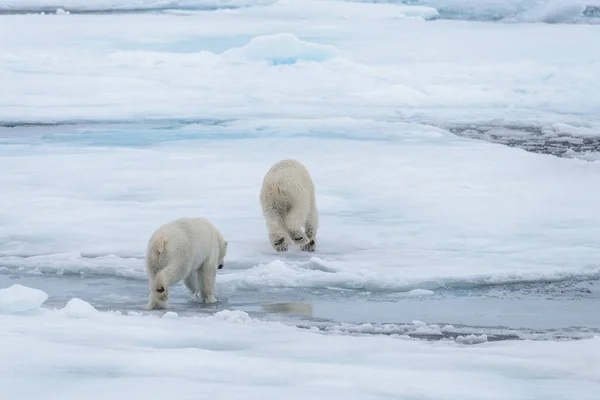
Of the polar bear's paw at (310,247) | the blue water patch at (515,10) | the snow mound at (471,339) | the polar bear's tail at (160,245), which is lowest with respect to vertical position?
the polar bear's paw at (310,247)

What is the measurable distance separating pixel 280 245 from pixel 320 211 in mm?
1246

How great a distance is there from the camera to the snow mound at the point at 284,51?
16.3 meters

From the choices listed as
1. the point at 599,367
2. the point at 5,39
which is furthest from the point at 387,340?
the point at 5,39

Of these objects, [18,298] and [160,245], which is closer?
[18,298]

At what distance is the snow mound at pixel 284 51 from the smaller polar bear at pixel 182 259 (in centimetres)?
1161

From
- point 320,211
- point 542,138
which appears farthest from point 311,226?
point 542,138

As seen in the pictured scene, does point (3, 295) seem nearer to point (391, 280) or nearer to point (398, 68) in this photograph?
point (391, 280)

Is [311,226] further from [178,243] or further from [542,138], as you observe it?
[542,138]

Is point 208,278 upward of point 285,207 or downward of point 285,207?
downward

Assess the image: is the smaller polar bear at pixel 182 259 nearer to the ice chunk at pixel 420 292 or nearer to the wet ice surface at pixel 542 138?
the ice chunk at pixel 420 292

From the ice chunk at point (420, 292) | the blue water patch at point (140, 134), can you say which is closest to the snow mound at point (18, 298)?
the ice chunk at point (420, 292)

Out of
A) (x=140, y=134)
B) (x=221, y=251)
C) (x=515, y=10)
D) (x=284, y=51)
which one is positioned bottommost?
(x=140, y=134)

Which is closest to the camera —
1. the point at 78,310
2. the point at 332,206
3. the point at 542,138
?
the point at 78,310

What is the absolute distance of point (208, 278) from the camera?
4.89 metres
